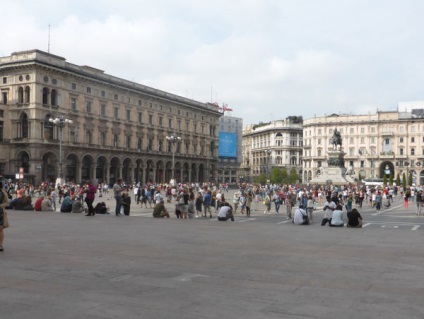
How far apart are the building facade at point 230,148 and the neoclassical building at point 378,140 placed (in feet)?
64.0

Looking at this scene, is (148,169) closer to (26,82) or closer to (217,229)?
(26,82)

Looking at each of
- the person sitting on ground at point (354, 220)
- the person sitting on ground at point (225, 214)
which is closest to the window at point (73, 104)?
the person sitting on ground at point (225, 214)

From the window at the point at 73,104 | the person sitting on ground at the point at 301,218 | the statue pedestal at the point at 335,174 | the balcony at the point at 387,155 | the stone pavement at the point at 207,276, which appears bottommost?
the stone pavement at the point at 207,276

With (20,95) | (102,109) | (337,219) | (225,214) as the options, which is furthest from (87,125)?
(337,219)

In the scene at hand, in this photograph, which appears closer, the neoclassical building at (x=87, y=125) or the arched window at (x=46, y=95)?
the neoclassical building at (x=87, y=125)

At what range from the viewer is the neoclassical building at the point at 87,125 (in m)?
64.6

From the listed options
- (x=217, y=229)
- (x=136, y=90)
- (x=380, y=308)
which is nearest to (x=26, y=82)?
(x=136, y=90)

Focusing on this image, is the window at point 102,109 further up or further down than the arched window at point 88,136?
further up

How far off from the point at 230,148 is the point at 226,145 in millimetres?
1253

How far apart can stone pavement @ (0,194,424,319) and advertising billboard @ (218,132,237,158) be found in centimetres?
9340

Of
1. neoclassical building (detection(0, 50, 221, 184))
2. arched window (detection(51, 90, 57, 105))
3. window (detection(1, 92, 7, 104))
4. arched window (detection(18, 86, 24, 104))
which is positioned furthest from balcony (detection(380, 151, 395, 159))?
window (detection(1, 92, 7, 104))

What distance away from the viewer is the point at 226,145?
364 feet

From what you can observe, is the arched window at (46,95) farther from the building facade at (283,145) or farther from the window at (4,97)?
→ the building facade at (283,145)

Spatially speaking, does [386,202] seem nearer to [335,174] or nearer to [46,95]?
[335,174]
